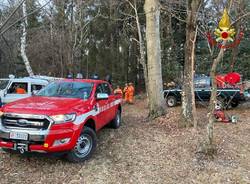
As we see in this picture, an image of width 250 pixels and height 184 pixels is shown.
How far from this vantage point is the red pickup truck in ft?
19.2

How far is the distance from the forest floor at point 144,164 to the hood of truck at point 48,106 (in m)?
0.93

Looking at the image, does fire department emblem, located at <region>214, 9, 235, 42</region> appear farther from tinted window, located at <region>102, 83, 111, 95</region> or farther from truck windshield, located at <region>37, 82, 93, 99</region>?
tinted window, located at <region>102, 83, 111, 95</region>

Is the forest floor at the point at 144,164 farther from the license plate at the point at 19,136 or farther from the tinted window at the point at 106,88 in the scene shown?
the tinted window at the point at 106,88

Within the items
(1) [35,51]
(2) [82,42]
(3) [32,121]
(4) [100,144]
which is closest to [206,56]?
(2) [82,42]

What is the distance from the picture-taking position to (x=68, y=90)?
783 cm

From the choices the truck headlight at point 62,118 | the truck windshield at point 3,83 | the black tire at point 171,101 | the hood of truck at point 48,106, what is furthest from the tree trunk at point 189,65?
the truck windshield at point 3,83

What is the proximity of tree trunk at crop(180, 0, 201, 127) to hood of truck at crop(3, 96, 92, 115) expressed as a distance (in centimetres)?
298

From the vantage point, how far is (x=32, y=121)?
19.5ft

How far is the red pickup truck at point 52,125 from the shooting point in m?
5.86

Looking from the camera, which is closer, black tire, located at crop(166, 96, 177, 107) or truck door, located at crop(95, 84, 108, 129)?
truck door, located at crop(95, 84, 108, 129)

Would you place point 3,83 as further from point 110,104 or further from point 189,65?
point 189,65

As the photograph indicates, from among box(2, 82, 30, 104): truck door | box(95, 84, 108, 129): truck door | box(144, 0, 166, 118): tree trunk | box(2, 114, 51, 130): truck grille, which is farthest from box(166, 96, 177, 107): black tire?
box(2, 114, 51, 130): truck grille

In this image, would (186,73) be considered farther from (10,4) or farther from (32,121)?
(10,4)

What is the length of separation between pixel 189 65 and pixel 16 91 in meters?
8.72
